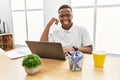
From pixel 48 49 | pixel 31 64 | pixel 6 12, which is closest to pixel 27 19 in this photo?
pixel 6 12

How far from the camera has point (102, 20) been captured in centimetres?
260

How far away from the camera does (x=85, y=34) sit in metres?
1.80

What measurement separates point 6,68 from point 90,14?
6.47 feet

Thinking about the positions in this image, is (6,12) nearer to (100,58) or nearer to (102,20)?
(102,20)

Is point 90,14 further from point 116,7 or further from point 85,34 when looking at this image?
point 85,34

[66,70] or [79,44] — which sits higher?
[79,44]

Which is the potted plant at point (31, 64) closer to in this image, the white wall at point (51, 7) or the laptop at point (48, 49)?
the laptop at point (48, 49)

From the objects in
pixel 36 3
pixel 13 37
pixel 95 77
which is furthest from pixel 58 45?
pixel 13 37

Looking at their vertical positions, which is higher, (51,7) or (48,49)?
(51,7)

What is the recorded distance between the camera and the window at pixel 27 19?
3.19 meters

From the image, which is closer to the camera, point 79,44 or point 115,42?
point 79,44

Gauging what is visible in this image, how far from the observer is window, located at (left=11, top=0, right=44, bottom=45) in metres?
3.19

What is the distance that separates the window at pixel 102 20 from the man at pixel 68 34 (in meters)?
0.93

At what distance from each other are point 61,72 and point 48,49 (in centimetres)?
28
